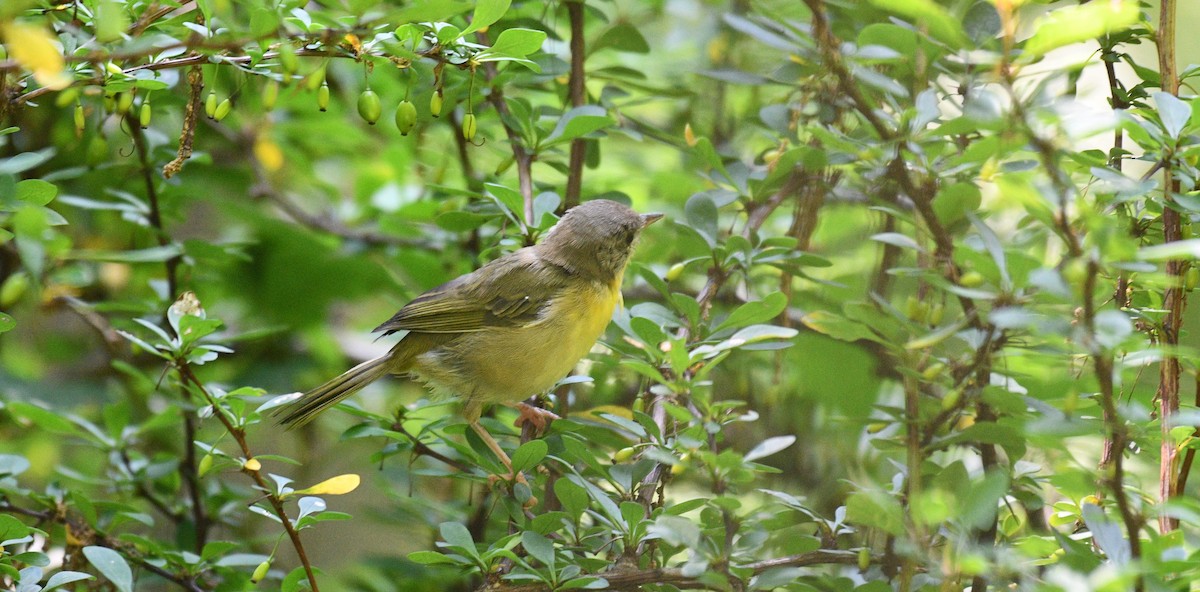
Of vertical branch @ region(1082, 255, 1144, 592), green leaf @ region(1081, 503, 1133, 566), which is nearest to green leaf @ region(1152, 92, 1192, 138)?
vertical branch @ region(1082, 255, 1144, 592)

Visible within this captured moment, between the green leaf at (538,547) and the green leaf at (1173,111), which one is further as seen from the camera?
the green leaf at (538,547)

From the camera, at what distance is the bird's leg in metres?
2.79

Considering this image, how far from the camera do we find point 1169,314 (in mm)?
2326

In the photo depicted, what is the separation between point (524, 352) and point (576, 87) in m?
1.06

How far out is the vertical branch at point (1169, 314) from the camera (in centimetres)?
215

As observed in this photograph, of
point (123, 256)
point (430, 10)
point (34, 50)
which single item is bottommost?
point (123, 256)

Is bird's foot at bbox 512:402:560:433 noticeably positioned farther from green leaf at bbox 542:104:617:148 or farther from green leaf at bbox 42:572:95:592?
green leaf at bbox 42:572:95:592

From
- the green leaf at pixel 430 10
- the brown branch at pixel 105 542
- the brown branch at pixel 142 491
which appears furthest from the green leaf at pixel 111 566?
the green leaf at pixel 430 10

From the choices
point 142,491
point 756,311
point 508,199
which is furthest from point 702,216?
point 142,491

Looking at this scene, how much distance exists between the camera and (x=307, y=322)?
482cm

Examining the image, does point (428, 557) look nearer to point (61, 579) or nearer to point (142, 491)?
point (61, 579)

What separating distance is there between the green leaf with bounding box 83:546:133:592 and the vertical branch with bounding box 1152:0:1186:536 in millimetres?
2438

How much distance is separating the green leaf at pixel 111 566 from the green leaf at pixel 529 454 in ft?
3.35

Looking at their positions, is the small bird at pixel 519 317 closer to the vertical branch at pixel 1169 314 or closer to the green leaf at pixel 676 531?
the green leaf at pixel 676 531
